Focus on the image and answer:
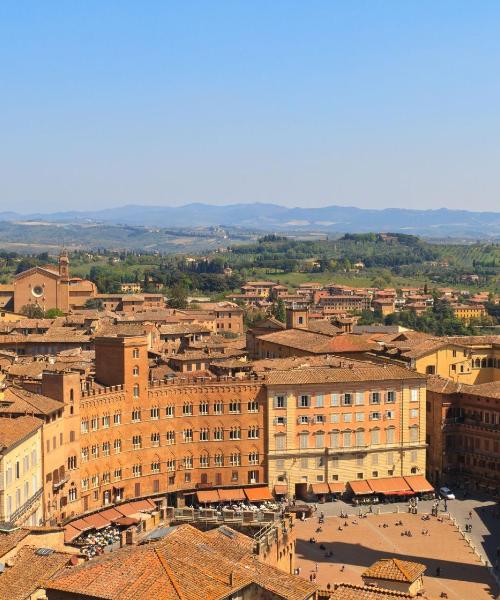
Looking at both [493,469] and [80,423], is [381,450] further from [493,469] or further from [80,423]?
[80,423]

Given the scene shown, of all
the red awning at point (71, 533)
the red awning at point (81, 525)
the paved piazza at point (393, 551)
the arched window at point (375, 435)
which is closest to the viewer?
the paved piazza at point (393, 551)

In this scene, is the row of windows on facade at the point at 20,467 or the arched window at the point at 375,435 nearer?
the row of windows on facade at the point at 20,467

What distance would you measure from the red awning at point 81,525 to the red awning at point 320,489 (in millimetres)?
16491

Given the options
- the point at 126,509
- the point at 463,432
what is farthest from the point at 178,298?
the point at 126,509

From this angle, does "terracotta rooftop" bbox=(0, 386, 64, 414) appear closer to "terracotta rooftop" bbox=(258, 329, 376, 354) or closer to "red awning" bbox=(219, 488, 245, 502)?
"red awning" bbox=(219, 488, 245, 502)

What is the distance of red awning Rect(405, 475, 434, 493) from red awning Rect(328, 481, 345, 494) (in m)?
4.22

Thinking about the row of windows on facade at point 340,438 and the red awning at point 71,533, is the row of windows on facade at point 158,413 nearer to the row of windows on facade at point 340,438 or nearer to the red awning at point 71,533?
the row of windows on facade at point 340,438

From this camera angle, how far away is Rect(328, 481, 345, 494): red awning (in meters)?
71.0

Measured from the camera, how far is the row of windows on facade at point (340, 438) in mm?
71250

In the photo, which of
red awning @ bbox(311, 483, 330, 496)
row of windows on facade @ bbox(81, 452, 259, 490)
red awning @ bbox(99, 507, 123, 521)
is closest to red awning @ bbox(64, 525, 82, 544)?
red awning @ bbox(99, 507, 123, 521)

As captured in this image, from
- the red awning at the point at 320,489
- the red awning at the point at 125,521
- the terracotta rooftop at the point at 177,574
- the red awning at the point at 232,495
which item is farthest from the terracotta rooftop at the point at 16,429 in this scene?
the terracotta rooftop at the point at 177,574

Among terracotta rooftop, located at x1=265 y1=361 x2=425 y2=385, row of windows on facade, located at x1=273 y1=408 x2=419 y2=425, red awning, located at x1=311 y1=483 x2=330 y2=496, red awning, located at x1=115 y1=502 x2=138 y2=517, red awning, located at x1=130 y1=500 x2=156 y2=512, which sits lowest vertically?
red awning, located at x1=311 y1=483 x2=330 y2=496

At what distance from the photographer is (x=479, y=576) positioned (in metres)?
54.7

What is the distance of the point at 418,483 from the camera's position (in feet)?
237
